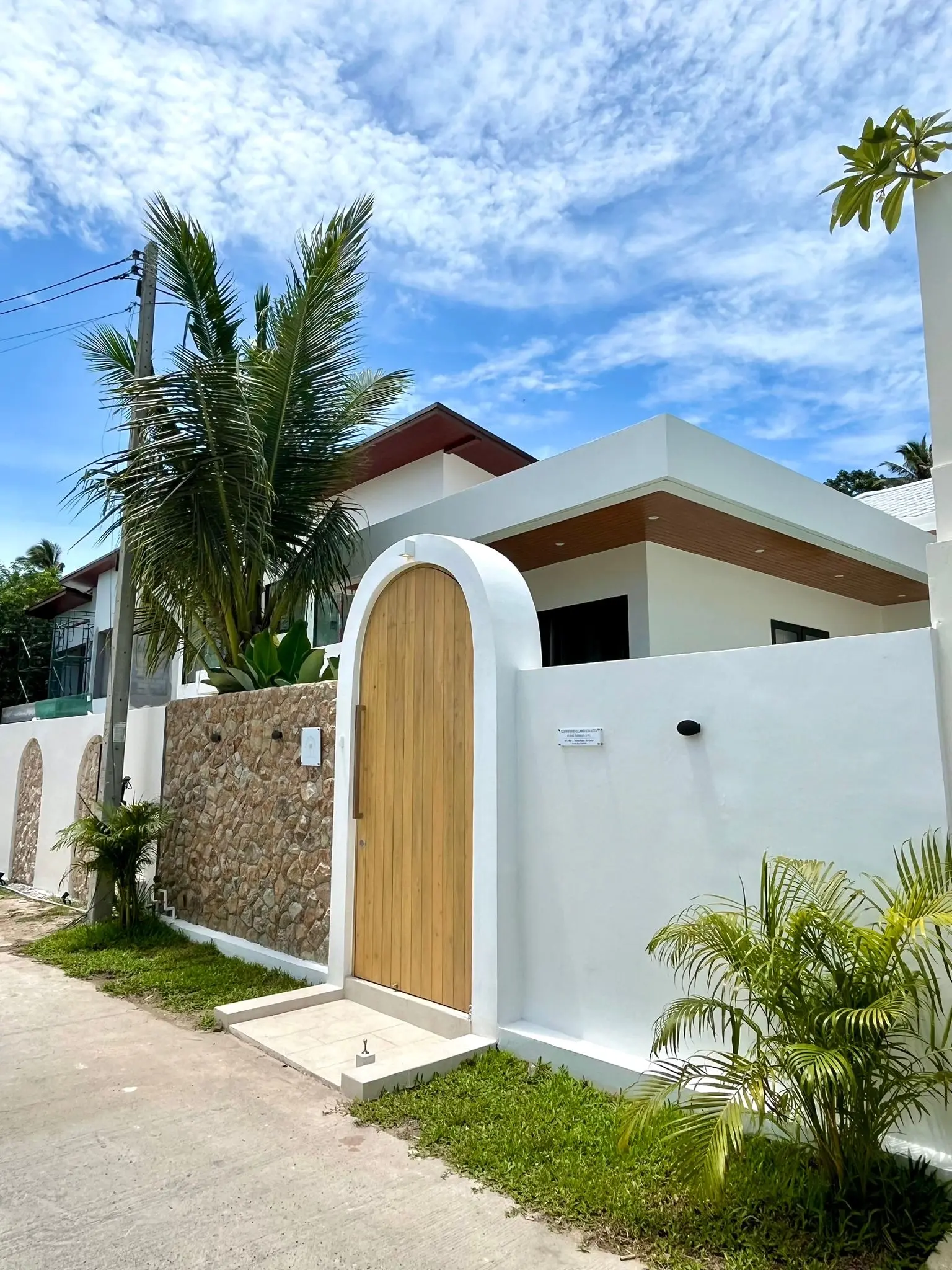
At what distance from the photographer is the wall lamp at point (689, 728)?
4.64 meters

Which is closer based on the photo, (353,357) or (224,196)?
(224,196)

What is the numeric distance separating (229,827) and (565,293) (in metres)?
8.30

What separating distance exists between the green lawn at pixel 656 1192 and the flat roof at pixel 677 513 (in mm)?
5450

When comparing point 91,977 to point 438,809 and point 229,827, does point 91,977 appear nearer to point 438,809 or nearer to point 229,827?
point 229,827

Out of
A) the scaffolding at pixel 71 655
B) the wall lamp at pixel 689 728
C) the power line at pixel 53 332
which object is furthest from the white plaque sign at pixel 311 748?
the scaffolding at pixel 71 655

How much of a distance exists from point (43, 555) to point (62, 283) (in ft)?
133

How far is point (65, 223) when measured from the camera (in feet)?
40.6

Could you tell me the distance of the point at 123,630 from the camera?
415 inches

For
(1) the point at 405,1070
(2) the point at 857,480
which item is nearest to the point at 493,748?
(1) the point at 405,1070

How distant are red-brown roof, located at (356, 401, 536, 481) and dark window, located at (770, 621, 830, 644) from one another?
4506 millimetres

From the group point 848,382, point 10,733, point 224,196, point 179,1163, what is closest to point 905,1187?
point 179,1163

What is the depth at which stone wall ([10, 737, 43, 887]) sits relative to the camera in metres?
14.5

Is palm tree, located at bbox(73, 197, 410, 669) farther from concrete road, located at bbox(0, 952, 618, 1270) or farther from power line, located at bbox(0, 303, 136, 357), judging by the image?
concrete road, located at bbox(0, 952, 618, 1270)

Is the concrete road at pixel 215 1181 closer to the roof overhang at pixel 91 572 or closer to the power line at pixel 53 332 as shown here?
the power line at pixel 53 332
